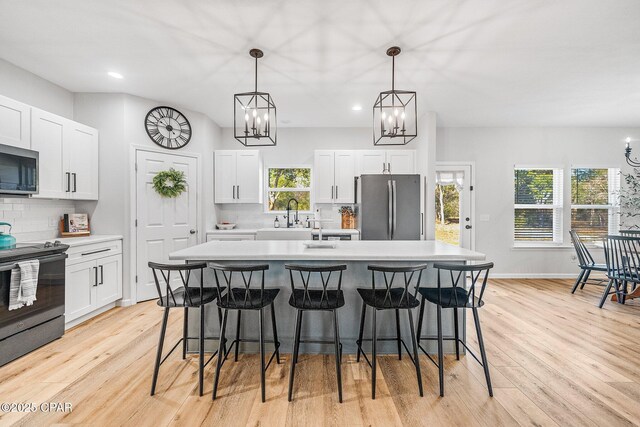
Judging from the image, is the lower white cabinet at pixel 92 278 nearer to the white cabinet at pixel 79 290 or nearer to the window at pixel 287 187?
the white cabinet at pixel 79 290

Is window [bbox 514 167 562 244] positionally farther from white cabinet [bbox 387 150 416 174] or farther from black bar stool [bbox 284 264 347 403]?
black bar stool [bbox 284 264 347 403]

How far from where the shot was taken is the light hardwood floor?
183cm

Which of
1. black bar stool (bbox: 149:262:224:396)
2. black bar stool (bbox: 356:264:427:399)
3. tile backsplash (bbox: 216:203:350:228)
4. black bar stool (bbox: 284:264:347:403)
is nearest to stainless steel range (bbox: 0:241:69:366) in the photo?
black bar stool (bbox: 149:262:224:396)

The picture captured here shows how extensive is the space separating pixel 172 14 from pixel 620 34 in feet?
12.5

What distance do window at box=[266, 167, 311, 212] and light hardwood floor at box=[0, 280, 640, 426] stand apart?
2940mm

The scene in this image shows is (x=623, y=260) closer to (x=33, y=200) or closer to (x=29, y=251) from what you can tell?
(x=29, y=251)

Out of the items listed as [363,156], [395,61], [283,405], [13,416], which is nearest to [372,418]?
[283,405]

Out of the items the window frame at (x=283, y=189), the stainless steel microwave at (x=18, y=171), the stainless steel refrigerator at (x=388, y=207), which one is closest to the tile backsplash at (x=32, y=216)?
the stainless steel microwave at (x=18, y=171)

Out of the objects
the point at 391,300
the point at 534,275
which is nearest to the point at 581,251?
the point at 534,275

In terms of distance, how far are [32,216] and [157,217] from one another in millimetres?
1256

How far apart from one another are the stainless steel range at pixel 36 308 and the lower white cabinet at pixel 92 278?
181 millimetres

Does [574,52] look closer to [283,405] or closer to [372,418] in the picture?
[372,418]

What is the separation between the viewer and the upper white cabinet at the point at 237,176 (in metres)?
5.11

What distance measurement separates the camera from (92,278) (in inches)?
132
